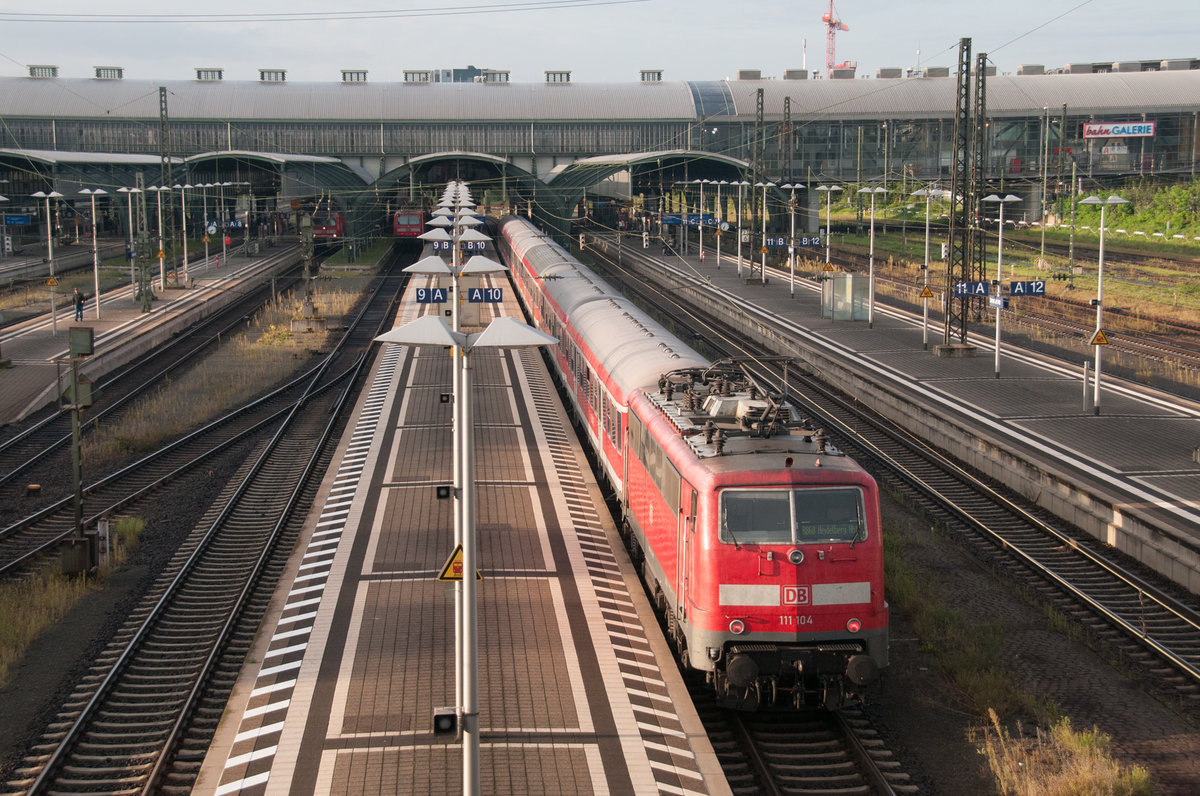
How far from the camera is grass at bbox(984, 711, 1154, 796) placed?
1090 centimetres

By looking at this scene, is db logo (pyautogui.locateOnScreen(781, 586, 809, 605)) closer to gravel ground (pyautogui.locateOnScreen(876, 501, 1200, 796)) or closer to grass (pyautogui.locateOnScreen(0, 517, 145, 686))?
gravel ground (pyautogui.locateOnScreen(876, 501, 1200, 796))

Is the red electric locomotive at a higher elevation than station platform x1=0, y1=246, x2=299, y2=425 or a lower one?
higher

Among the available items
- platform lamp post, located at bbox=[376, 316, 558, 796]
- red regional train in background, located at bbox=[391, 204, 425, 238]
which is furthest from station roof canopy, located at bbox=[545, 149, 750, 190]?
platform lamp post, located at bbox=[376, 316, 558, 796]

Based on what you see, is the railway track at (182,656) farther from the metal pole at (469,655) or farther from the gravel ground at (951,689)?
the metal pole at (469,655)

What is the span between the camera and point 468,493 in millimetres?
10172

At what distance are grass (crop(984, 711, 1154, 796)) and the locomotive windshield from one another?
7.96 feet

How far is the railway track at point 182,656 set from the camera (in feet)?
38.9

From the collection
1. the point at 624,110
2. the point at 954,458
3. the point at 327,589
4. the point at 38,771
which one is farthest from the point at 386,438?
the point at 624,110

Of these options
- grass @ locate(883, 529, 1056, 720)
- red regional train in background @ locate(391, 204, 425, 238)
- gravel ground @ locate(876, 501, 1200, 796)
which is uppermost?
red regional train in background @ locate(391, 204, 425, 238)

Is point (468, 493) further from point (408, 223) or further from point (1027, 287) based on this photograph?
point (408, 223)

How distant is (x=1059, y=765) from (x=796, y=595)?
300 centimetres

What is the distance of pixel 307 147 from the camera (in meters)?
97.6

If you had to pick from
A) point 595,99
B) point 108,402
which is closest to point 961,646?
point 108,402

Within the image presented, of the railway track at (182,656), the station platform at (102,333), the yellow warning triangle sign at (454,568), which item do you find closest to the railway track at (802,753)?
the yellow warning triangle sign at (454,568)
